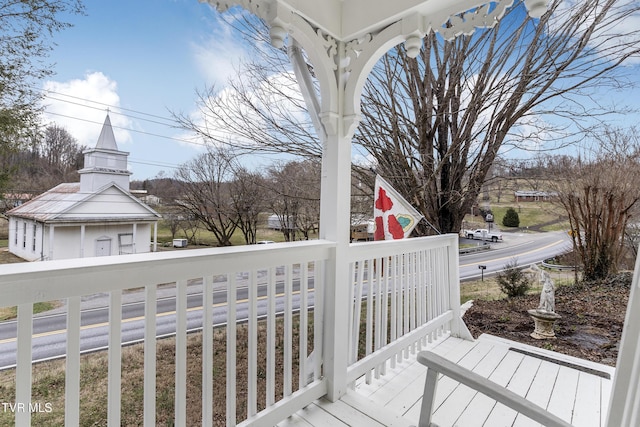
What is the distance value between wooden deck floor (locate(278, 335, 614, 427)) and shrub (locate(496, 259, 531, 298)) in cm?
83

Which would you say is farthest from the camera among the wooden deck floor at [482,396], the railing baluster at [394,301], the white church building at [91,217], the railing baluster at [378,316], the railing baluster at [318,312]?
the railing baluster at [394,301]

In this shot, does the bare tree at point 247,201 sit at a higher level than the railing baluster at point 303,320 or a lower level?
higher

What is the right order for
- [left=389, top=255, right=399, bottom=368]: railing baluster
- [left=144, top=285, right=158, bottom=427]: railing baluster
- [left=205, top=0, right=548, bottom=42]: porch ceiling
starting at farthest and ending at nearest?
1. [left=389, top=255, right=399, bottom=368]: railing baluster
2. [left=205, top=0, right=548, bottom=42]: porch ceiling
3. [left=144, top=285, right=158, bottom=427]: railing baluster

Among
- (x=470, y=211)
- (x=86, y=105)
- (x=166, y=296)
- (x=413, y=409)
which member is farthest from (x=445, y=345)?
(x=86, y=105)

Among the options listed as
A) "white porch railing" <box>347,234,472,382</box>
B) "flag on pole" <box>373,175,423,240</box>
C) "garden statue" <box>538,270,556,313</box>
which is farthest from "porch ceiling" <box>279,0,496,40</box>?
"garden statue" <box>538,270,556,313</box>

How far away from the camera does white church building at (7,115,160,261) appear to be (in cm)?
112

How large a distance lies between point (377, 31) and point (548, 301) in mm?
3265

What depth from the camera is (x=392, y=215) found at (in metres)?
2.80

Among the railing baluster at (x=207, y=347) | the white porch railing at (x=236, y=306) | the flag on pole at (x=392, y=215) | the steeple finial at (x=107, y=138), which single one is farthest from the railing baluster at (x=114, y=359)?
the flag on pole at (x=392, y=215)

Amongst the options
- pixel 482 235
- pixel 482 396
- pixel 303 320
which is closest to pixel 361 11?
pixel 303 320

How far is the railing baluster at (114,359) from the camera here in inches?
48.1

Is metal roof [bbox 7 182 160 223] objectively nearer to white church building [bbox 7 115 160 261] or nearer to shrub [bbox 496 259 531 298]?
white church building [bbox 7 115 160 261]

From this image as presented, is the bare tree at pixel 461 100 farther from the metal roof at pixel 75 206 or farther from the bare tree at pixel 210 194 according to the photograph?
the metal roof at pixel 75 206

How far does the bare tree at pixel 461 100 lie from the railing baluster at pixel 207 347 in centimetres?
172
